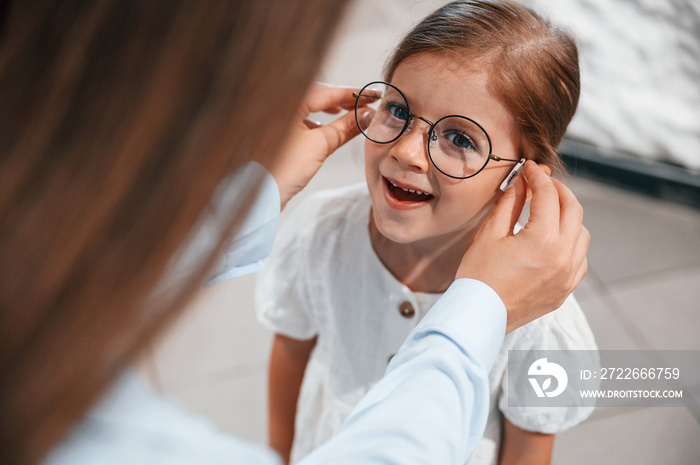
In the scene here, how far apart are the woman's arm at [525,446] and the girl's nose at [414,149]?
18.3 inches

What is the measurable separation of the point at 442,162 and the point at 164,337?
19.0 inches

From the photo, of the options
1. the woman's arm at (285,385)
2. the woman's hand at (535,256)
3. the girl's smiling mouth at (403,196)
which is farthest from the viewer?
the woman's arm at (285,385)

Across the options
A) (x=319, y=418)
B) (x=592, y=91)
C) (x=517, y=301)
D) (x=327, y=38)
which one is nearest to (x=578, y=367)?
(x=517, y=301)

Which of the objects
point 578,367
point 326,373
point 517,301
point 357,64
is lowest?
point 357,64

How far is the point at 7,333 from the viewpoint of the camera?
0.30 metres

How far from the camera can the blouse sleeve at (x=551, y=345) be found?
840 millimetres

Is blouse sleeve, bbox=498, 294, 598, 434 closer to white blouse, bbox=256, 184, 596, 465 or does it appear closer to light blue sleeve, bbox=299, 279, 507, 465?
white blouse, bbox=256, 184, 596, 465

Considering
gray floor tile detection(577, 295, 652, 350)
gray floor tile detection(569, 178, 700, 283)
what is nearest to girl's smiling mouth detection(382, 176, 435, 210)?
gray floor tile detection(577, 295, 652, 350)

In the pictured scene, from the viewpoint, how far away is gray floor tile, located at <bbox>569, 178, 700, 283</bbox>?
188 centimetres

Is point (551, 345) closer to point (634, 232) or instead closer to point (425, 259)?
point (425, 259)

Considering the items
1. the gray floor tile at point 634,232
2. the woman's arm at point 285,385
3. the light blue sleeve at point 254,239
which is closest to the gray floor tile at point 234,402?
the woman's arm at point 285,385

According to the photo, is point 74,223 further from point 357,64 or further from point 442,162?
point 357,64

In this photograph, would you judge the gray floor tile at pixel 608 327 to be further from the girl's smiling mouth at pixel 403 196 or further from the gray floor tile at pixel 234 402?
the girl's smiling mouth at pixel 403 196

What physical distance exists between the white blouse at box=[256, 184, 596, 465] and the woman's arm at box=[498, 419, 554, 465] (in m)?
0.02
